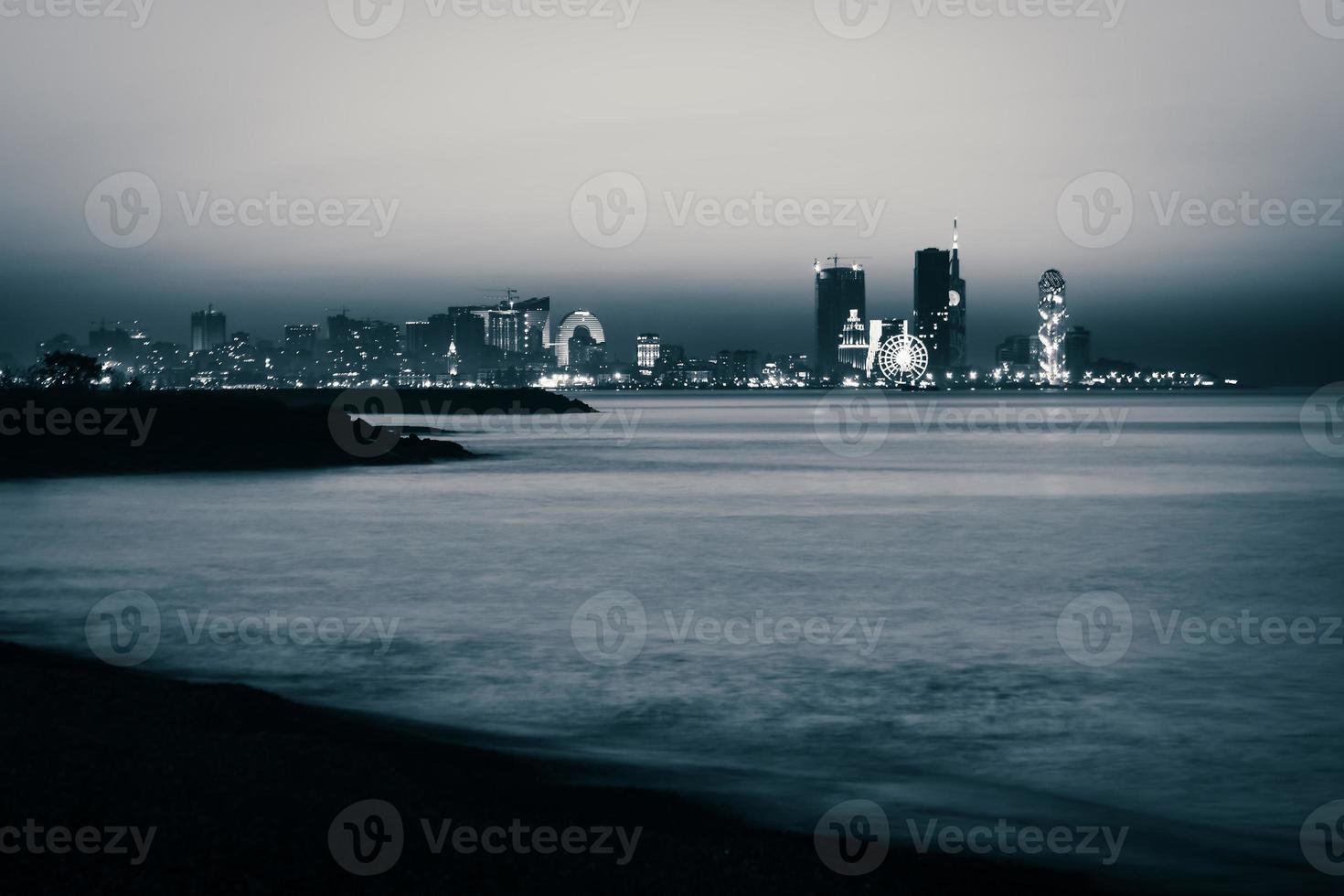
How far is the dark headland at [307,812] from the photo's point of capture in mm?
8695

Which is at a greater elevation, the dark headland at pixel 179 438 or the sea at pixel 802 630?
the dark headland at pixel 179 438

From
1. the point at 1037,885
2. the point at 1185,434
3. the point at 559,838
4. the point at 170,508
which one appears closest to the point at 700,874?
the point at 559,838

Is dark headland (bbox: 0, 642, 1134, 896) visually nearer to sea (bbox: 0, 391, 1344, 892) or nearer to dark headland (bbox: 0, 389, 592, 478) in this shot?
sea (bbox: 0, 391, 1344, 892)

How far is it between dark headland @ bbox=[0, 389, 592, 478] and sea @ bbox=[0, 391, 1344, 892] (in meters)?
5.53

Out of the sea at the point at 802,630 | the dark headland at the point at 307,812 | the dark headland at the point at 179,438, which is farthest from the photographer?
the dark headland at the point at 179,438

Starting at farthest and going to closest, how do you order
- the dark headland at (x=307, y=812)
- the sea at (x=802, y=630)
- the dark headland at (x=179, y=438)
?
the dark headland at (x=179, y=438)
the sea at (x=802, y=630)
the dark headland at (x=307, y=812)

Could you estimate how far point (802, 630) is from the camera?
2352cm

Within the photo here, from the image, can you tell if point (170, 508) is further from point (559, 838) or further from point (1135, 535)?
point (559, 838)

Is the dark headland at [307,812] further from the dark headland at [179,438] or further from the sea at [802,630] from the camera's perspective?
the dark headland at [179,438]

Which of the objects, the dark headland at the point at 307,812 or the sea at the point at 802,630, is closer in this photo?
the dark headland at the point at 307,812

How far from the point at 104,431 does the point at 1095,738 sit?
65.3 metres

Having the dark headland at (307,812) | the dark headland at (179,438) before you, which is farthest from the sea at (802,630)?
the dark headland at (179,438)

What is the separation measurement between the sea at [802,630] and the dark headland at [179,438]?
553cm

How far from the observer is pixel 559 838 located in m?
10.4
